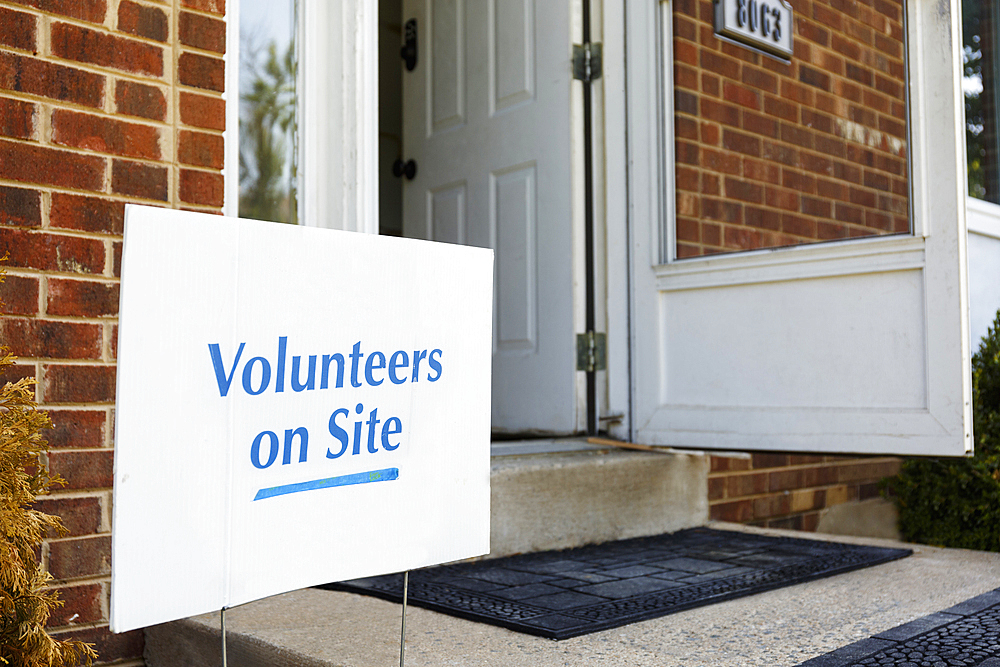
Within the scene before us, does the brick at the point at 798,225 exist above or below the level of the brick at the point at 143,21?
below

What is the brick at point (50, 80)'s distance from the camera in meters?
1.86

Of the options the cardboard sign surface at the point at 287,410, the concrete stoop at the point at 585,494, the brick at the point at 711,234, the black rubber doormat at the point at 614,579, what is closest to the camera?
the cardboard sign surface at the point at 287,410

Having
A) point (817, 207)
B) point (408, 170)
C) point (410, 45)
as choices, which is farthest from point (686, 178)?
point (410, 45)

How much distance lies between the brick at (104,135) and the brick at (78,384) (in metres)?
0.47

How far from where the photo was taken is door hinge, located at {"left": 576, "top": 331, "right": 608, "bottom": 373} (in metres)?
3.27

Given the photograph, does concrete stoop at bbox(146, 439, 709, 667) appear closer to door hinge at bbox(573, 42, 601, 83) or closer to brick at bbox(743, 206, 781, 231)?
brick at bbox(743, 206, 781, 231)

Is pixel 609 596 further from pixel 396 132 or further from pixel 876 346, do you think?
pixel 396 132

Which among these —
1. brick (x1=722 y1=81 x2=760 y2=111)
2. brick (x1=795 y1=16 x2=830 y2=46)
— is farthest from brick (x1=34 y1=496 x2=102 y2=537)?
brick (x1=795 y1=16 x2=830 y2=46)

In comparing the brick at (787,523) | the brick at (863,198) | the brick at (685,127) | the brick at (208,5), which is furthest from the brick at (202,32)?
the brick at (787,523)

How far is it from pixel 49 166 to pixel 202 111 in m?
0.37

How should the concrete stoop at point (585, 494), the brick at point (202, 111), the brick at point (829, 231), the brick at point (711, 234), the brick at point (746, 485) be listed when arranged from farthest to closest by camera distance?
the brick at point (746, 485)
the brick at point (711, 234)
the brick at point (829, 231)
the concrete stoop at point (585, 494)
the brick at point (202, 111)

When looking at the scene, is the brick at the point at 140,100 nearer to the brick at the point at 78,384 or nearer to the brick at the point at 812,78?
the brick at the point at 78,384

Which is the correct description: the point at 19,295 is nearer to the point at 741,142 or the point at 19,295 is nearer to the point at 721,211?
the point at 721,211

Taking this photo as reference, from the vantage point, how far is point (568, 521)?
2703 millimetres
